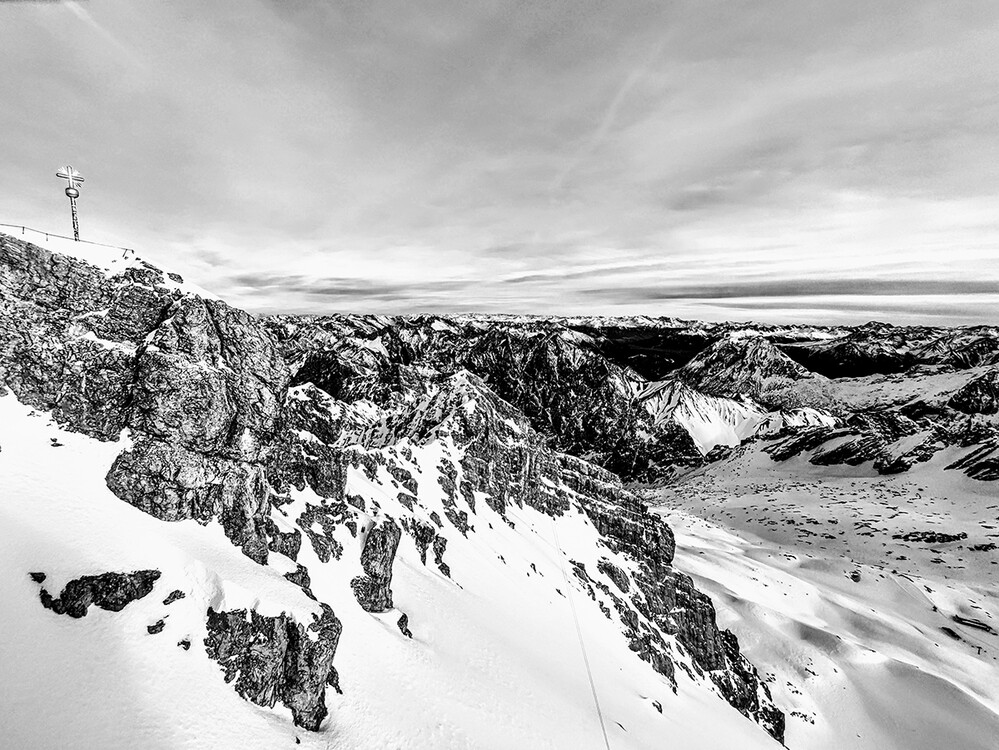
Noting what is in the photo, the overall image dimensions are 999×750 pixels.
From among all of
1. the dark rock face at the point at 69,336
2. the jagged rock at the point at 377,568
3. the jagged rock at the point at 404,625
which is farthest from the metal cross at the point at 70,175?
the jagged rock at the point at 404,625

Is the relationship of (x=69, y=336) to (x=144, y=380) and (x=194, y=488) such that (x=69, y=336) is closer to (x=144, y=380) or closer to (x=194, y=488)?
(x=144, y=380)

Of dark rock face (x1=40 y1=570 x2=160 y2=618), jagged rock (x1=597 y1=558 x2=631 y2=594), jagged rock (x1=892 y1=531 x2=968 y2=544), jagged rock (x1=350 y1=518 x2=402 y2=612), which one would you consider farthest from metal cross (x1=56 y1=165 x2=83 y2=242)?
jagged rock (x1=892 y1=531 x2=968 y2=544)

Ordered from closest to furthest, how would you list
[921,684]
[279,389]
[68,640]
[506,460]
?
1. [68,640]
2. [279,389]
3. [921,684]
4. [506,460]

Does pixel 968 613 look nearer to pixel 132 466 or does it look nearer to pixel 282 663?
pixel 282 663

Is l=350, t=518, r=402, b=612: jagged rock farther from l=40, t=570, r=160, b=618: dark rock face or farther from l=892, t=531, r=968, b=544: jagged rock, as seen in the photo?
l=892, t=531, r=968, b=544: jagged rock

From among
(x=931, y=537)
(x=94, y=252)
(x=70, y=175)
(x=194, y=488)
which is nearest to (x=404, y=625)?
(x=194, y=488)

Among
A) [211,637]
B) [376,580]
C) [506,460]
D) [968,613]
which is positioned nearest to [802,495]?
[968,613]
